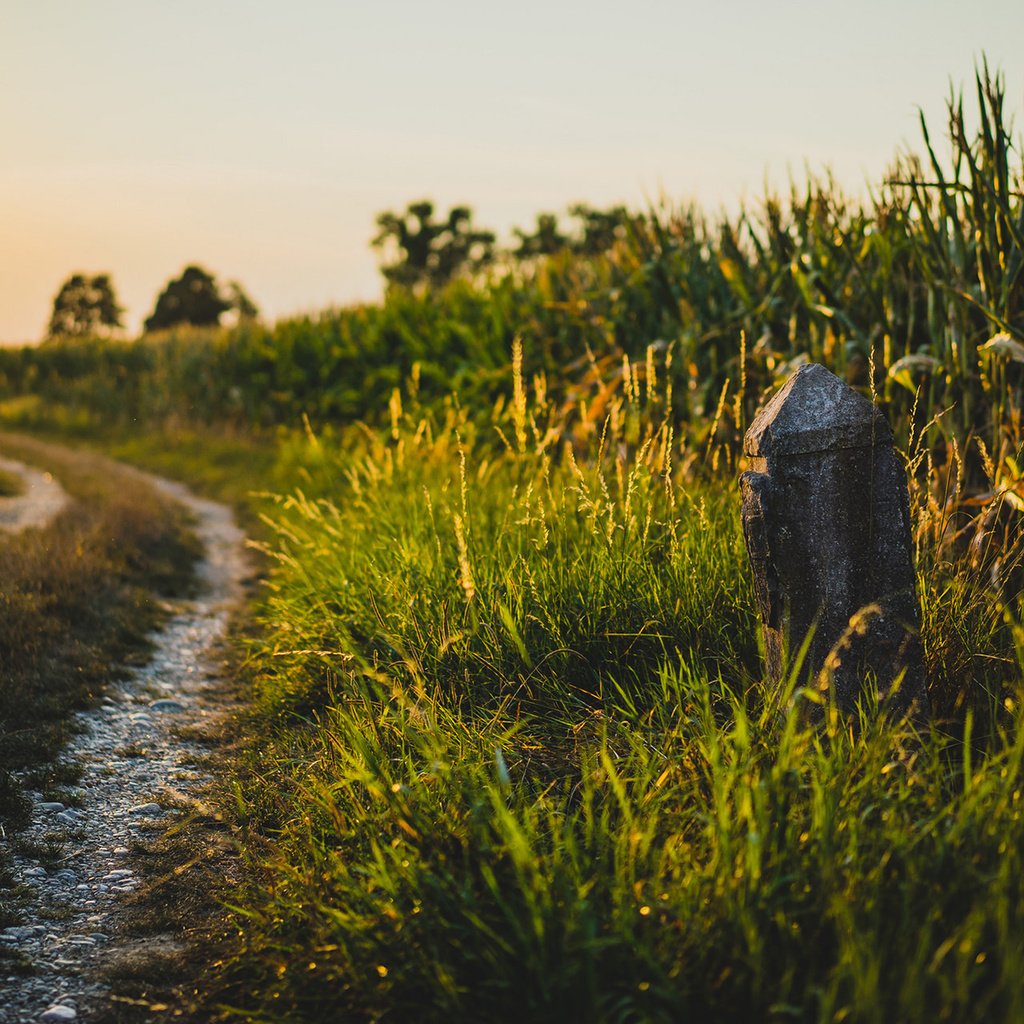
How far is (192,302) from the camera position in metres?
43.4

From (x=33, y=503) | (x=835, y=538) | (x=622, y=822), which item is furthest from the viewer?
(x=33, y=503)

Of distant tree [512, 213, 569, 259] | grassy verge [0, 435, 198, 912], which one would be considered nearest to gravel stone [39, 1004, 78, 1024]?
grassy verge [0, 435, 198, 912]

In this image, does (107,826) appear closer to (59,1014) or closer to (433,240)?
(59,1014)

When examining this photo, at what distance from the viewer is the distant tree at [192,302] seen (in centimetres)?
4319

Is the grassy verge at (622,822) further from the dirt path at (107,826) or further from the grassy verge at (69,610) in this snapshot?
the grassy verge at (69,610)

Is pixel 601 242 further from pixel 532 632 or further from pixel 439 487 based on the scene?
pixel 532 632

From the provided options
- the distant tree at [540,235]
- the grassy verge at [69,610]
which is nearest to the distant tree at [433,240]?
the distant tree at [540,235]

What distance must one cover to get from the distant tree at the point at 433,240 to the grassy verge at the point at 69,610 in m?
35.7

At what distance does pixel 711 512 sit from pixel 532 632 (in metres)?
1.24

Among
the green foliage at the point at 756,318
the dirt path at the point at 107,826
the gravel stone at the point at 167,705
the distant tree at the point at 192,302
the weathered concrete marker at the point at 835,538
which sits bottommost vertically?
the dirt path at the point at 107,826

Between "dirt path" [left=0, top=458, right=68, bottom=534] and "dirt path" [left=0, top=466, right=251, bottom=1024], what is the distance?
3.32m

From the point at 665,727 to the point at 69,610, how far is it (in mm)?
4047

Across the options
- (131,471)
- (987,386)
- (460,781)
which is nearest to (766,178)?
(987,386)

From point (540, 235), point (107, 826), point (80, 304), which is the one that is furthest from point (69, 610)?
point (80, 304)
